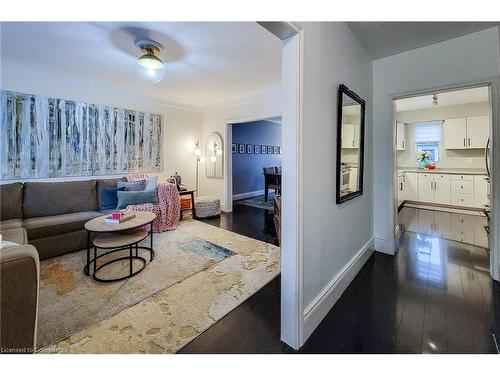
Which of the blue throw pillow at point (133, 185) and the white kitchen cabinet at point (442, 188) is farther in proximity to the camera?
the white kitchen cabinet at point (442, 188)

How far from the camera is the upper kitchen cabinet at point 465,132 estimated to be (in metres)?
4.93

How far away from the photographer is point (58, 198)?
3.21m

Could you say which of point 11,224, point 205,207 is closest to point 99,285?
point 11,224

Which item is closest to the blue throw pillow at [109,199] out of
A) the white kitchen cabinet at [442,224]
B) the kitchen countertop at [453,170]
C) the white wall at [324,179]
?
the white wall at [324,179]

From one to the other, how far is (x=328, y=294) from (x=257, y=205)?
4.08m

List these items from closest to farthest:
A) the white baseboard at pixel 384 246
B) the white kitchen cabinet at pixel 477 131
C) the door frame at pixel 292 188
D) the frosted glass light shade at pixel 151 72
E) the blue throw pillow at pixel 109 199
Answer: the door frame at pixel 292 188
the frosted glass light shade at pixel 151 72
the white baseboard at pixel 384 246
the blue throw pillow at pixel 109 199
the white kitchen cabinet at pixel 477 131

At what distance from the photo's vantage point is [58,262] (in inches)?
102

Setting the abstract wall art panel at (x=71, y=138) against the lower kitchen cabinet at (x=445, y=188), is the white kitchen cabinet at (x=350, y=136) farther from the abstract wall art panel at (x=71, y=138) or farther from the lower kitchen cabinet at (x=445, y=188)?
the lower kitchen cabinet at (x=445, y=188)

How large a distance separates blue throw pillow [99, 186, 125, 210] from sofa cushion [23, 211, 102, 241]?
→ 45cm

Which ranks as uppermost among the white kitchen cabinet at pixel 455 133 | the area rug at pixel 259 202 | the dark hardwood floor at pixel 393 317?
the white kitchen cabinet at pixel 455 133

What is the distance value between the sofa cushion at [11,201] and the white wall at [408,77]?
474 cm

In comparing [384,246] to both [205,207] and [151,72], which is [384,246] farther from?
[151,72]
